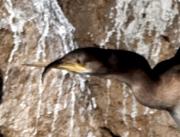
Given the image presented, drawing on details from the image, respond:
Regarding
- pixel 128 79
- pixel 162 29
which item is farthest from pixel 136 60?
pixel 162 29

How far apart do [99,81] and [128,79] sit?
96 centimetres

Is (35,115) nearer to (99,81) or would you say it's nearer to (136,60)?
(99,81)

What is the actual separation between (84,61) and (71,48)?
113 cm

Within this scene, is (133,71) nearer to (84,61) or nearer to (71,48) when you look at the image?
(84,61)

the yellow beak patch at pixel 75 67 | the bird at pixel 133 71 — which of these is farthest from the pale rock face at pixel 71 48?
the yellow beak patch at pixel 75 67

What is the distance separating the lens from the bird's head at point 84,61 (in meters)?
2.81

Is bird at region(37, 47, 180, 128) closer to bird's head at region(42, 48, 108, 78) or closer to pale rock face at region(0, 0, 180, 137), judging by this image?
bird's head at region(42, 48, 108, 78)

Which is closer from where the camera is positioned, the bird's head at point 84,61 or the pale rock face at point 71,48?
the bird's head at point 84,61

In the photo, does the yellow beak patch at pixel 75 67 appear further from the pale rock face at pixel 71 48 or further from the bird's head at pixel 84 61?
the pale rock face at pixel 71 48

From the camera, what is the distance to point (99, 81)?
3.95 meters

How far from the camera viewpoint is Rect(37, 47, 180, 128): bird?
2826 millimetres

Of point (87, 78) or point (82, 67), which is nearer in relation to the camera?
point (82, 67)

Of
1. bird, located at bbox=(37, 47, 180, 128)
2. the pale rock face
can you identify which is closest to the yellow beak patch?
bird, located at bbox=(37, 47, 180, 128)

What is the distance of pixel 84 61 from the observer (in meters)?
2.81
